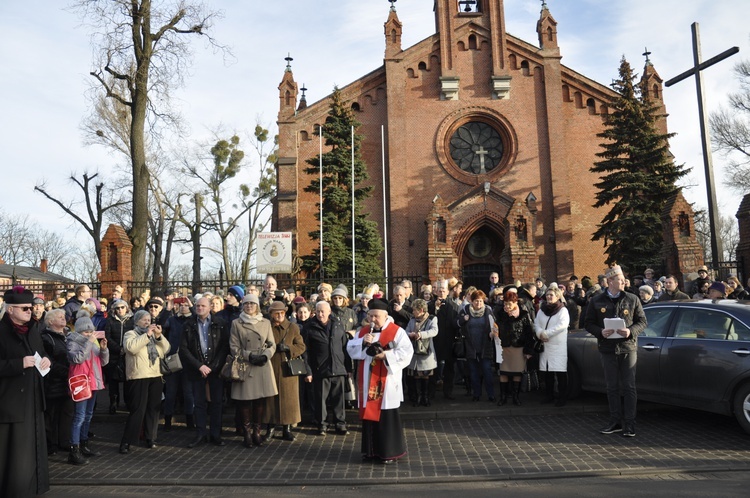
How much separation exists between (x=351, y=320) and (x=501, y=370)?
249cm

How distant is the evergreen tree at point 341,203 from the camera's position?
2414 cm

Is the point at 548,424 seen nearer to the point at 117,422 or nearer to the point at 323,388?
the point at 323,388

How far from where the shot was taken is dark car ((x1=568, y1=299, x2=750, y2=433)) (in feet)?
22.7

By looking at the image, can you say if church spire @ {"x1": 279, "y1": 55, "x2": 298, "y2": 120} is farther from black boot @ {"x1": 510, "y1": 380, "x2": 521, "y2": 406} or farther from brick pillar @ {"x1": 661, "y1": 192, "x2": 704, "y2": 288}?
black boot @ {"x1": 510, "y1": 380, "x2": 521, "y2": 406}

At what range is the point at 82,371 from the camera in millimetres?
7207

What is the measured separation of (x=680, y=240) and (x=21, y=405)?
18.9m

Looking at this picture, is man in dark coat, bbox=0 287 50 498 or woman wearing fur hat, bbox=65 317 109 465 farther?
woman wearing fur hat, bbox=65 317 109 465

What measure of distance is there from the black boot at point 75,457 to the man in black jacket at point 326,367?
293 centimetres

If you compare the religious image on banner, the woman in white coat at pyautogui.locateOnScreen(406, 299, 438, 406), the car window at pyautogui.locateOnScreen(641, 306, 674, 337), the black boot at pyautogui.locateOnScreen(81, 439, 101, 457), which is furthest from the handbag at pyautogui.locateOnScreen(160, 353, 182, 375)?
the religious image on banner

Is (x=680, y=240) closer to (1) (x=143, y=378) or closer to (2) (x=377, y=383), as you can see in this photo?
(2) (x=377, y=383)

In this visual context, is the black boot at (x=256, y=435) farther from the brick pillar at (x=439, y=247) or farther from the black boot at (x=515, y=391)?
the brick pillar at (x=439, y=247)

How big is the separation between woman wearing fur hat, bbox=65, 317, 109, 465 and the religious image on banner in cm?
1120

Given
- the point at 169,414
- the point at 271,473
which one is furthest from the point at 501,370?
the point at 169,414

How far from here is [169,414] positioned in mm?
8812
